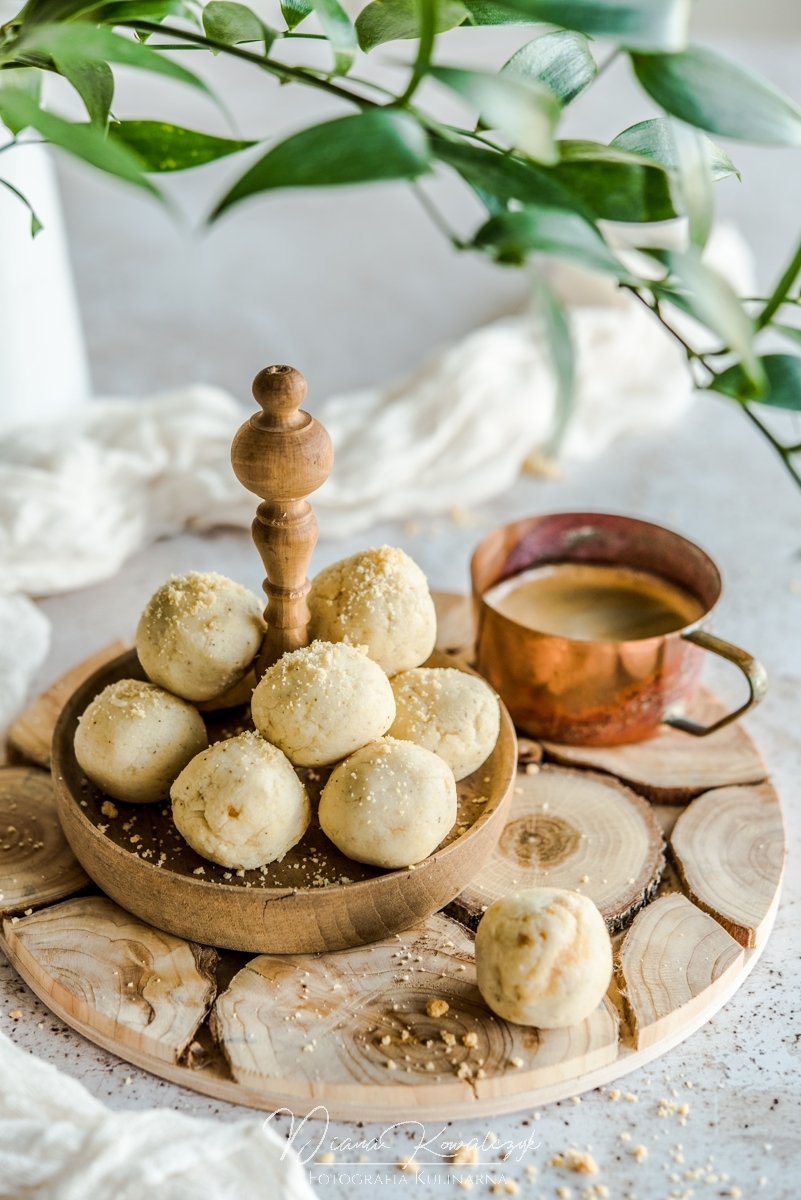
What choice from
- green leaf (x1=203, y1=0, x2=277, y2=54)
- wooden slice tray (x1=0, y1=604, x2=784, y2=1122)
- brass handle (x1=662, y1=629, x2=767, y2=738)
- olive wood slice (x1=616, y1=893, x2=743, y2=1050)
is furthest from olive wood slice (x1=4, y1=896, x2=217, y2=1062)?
green leaf (x1=203, y1=0, x2=277, y2=54)

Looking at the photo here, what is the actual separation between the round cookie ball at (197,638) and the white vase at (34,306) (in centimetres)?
61

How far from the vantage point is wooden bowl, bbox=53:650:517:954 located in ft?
2.06

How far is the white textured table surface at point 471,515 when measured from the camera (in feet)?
1.94

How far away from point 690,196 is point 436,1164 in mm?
483

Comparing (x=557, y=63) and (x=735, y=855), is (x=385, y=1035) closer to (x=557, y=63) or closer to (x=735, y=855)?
(x=735, y=855)

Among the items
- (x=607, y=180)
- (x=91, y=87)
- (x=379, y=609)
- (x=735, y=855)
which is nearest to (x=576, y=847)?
(x=735, y=855)

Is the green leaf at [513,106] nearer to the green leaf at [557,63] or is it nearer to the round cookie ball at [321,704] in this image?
the green leaf at [557,63]

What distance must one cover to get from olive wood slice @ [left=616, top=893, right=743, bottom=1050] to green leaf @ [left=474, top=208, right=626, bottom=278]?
0.42 metres

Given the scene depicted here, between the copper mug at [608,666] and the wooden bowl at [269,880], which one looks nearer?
the wooden bowl at [269,880]

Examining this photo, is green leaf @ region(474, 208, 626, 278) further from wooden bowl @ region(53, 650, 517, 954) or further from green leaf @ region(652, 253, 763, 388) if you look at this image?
wooden bowl @ region(53, 650, 517, 954)

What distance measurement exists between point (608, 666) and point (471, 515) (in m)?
0.52

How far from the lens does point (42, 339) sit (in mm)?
1255

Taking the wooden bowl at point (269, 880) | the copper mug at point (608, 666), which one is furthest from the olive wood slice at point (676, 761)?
the wooden bowl at point (269, 880)

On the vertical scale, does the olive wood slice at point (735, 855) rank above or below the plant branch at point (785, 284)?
below
